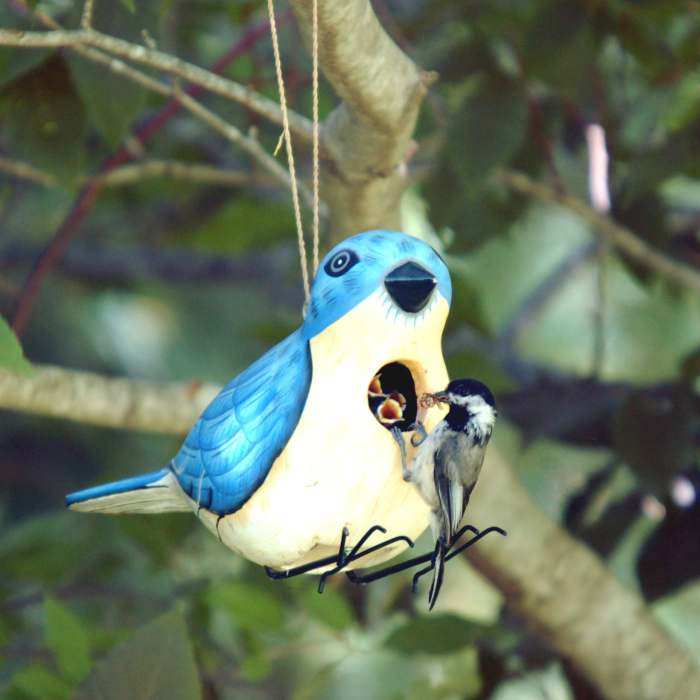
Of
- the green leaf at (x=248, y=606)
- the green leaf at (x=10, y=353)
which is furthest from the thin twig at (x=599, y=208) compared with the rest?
the green leaf at (x=10, y=353)

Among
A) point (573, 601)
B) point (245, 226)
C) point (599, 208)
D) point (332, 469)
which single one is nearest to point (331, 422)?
point (332, 469)

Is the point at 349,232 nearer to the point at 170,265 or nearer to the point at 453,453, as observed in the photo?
the point at 453,453

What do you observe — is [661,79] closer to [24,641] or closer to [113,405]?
[113,405]

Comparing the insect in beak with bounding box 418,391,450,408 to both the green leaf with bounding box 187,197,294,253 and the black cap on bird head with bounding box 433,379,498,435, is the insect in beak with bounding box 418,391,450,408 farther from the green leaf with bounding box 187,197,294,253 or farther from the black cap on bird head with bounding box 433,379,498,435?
the green leaf with bounding box 187,197,294,253

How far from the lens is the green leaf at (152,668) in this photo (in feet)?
3.85

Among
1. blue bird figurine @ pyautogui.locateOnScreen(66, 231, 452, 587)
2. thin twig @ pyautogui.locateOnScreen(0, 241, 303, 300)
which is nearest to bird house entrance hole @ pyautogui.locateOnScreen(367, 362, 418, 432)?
blue bird figurine @ pyautogui.locateOnScreen(66, 231, 452, 587)

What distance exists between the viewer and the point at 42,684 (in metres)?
1.41

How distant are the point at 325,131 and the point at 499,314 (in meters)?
2.45

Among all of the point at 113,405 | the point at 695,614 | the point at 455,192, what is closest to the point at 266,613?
the point at 113,405

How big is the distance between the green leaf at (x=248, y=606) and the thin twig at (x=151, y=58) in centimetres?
65

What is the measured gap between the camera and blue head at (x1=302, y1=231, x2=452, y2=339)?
38.9 inches

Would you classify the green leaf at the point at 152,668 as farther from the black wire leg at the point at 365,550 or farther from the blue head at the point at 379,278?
the blue head at the point at 379,278

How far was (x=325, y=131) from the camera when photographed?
1.31 metres

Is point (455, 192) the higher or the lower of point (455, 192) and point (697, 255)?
the higher
